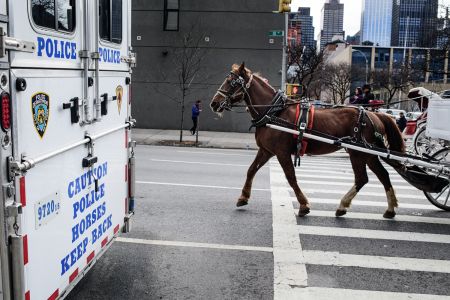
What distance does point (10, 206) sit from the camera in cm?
277

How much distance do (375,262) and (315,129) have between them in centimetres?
249

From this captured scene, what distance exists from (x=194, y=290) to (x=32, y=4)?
3.11 m

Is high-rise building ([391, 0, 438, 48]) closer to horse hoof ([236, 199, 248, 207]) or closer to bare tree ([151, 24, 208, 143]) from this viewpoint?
bare tree ([151, 24, 208, 143])

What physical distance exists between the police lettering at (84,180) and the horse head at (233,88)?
3.50 m

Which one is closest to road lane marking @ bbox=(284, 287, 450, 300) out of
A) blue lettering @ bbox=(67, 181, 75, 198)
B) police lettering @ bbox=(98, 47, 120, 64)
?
blue lettering @ bbox=(67, 181, 75, 198)

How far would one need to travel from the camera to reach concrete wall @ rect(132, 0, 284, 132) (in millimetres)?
26859

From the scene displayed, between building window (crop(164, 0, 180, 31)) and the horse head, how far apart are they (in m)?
20.4

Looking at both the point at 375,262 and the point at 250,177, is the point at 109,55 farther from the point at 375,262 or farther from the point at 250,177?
the point at 250,177

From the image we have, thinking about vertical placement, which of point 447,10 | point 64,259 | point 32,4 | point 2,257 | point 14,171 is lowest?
point 64,259

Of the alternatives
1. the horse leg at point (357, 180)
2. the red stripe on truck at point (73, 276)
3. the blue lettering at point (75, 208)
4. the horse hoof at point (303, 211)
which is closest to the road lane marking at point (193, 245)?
the horse hoof at point (303, 211)

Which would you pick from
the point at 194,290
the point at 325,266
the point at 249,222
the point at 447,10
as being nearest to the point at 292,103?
the point at 249,222

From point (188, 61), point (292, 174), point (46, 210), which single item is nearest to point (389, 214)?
point (292, 174)

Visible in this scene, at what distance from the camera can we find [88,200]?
13.6 feet

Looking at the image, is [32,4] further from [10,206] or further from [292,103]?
[292,103]
